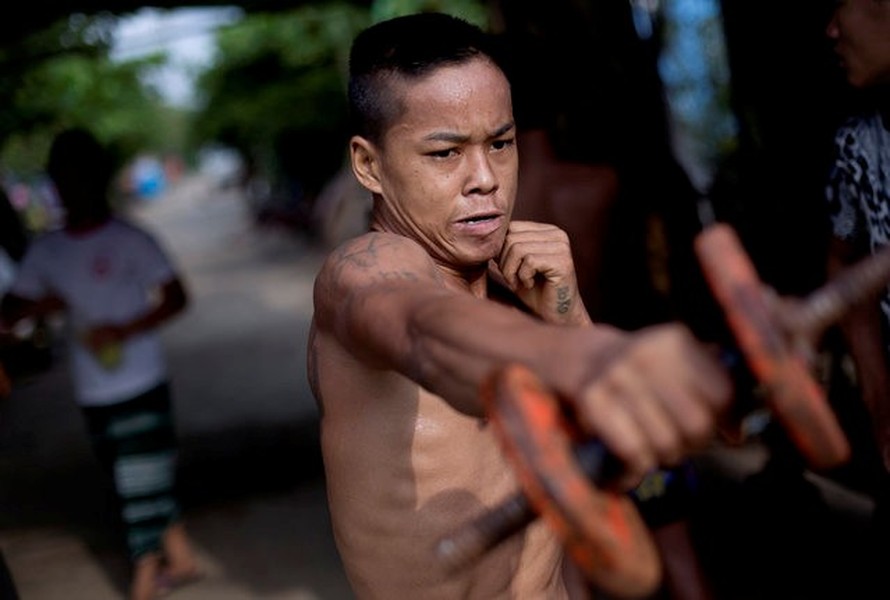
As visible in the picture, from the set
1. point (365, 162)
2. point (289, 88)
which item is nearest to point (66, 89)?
point (289, 88)

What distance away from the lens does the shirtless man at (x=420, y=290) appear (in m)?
1.51

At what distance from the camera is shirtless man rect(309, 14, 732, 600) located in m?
1.51

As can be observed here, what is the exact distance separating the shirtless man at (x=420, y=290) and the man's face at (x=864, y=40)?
2.64 ft

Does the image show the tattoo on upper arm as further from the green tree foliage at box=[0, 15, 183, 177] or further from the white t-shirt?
the green tree foliage at box=[0, 15, 183, 177]

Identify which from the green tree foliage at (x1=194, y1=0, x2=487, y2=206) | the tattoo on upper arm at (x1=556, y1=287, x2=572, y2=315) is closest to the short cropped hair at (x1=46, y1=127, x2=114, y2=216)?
the tattoo on upper arm at (x1=556, y1=287, x2=572, y2=315)

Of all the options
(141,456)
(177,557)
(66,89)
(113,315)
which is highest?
(113,315)

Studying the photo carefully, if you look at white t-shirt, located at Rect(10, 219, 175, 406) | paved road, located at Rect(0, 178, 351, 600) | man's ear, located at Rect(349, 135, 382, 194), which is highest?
man's ear, located at Rect(349, 135, 382, 194)

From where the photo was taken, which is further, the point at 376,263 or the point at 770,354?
the point at 376,263

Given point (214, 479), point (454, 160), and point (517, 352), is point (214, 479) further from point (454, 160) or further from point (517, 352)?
point (517, 352)

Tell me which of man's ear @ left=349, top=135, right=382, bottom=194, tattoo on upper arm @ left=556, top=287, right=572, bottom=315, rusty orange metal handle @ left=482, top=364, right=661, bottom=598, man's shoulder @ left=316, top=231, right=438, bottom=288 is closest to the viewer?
rusty orange metal handle @ left=482, top=364, right=661, bottom=598

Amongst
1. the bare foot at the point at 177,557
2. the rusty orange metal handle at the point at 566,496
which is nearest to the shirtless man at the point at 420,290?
the rusty orange metal handle at the point at 566,496

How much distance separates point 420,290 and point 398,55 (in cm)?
56

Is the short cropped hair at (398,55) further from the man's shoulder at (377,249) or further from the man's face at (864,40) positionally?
the man's face at (864,40)

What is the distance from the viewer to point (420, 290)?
130 centimetres
